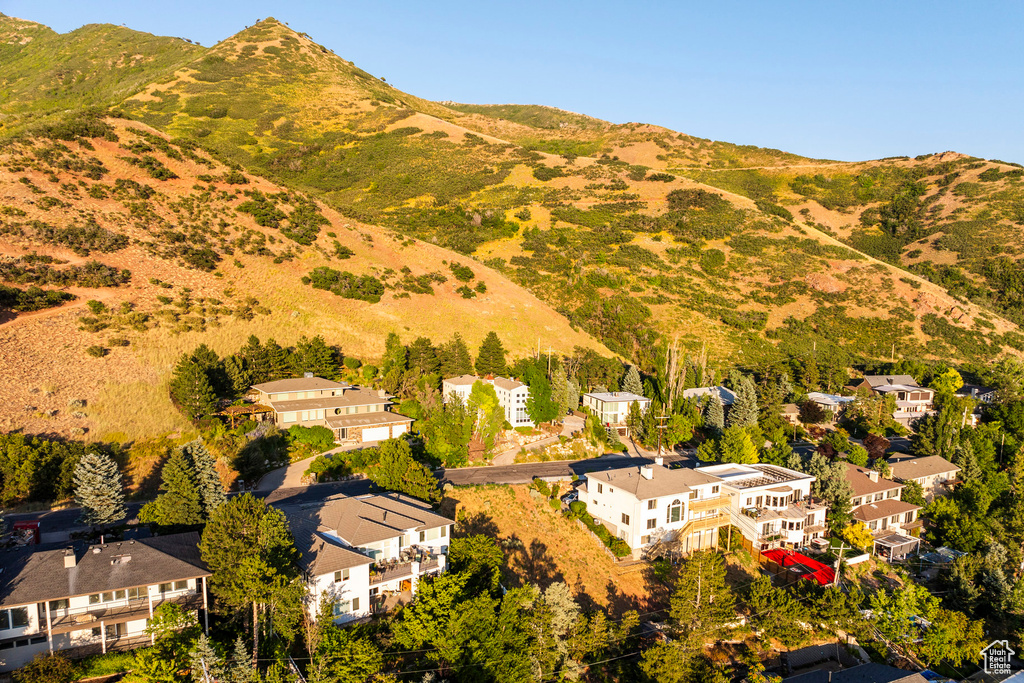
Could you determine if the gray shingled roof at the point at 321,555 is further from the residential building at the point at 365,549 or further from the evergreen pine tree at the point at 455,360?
the evergreen pine tree at the point at 455,360

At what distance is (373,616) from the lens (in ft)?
91.4

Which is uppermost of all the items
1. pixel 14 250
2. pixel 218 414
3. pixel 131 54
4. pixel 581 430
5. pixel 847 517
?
pixel 131 54

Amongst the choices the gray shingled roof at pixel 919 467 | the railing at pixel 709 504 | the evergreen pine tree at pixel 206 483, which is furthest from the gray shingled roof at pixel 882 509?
the evergreen pine tree at pixel 206 483

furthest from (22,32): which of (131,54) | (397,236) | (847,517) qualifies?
(847,517)

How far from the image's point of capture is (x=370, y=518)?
3053 centimetres

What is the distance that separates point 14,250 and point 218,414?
3020 cm

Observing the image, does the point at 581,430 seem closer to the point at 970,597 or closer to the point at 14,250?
the point at 970,597

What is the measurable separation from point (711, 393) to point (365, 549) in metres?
44.7

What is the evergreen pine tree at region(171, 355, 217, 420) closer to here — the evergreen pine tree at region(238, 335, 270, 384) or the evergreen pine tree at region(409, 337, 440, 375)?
the evergreen pine tree at region(238, 335, 270, 384)

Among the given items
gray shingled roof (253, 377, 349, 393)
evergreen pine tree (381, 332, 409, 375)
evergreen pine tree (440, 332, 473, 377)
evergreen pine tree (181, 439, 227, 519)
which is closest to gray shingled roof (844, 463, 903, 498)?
evergreen pine tree (440, 332, 473, 377)

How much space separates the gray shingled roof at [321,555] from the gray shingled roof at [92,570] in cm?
392

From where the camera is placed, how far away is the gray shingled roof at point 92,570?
2306 cm

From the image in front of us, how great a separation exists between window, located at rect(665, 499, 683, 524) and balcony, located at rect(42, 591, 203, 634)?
2761 cm

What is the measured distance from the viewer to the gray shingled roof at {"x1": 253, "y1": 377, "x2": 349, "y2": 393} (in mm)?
48062
